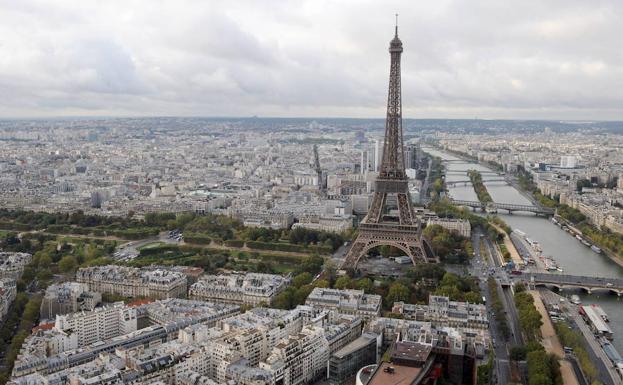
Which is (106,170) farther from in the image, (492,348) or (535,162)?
(492,348)

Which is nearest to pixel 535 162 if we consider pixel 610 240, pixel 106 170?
pixel 610 240

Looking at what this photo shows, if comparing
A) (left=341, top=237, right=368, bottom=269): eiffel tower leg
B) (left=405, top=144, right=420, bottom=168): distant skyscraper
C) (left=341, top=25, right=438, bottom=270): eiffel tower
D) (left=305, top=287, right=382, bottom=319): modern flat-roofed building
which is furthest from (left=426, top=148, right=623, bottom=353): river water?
(left=405, top=144, right=420, bottom=168): distant skyscraper

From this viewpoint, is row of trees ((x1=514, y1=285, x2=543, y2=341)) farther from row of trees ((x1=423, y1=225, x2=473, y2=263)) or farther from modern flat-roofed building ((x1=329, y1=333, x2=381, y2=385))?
row of trees ((x1=423, y1=225, x2=473, y2=263))

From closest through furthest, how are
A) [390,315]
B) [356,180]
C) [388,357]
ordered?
[388,357], [390,315], [356,180]

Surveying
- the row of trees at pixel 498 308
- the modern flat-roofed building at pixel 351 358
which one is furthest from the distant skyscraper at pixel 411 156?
the modern flat-roofed building at pixel 351 358

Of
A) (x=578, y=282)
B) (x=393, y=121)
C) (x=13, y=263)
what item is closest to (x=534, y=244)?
(x=578, y=282)

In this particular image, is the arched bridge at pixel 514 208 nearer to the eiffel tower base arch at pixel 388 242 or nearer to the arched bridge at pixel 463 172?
the eiffel tower base arch at pixel 388 242
